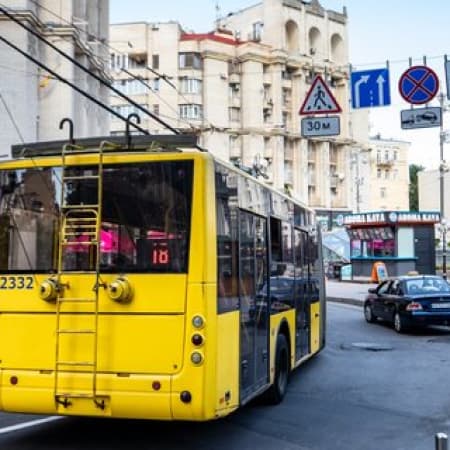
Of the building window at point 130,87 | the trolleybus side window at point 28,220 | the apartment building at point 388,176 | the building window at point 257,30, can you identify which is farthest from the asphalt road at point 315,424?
the apartment building at point 388,176

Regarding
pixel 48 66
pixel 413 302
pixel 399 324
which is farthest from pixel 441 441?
pixel 48 66

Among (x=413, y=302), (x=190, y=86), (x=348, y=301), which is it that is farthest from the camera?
(x=190, y=86)

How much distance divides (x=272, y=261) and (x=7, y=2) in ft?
61.6

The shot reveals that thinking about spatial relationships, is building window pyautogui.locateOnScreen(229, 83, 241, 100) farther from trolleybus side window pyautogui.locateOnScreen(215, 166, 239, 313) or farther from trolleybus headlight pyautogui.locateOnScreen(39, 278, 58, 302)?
trolleybus headlight pyautogui.locateOnScreen(39, 278, 58, 302)

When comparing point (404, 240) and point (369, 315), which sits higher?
point (404, 240)

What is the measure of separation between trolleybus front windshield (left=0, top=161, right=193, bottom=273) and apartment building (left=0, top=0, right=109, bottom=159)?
1520cm

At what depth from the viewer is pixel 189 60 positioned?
76375mm

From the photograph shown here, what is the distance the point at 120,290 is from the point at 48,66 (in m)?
21.8

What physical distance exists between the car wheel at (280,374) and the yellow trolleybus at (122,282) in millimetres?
1932

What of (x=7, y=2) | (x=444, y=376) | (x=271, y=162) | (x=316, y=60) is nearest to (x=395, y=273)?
(x=7, y=2)

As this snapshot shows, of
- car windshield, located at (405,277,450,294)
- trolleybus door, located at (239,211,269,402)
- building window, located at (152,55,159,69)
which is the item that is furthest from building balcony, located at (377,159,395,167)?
trolleybus door, located at (239,211,269,402)

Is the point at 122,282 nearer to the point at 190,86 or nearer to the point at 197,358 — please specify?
the point at 197,358

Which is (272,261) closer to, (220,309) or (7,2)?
(220,309)

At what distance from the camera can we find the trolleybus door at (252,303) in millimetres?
7578
